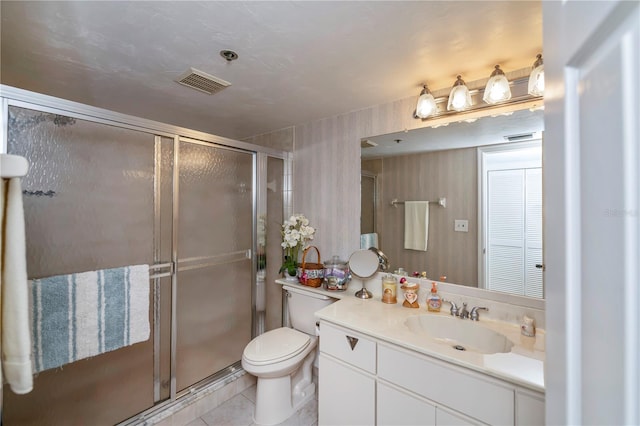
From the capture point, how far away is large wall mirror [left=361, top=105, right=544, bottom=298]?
1.36 m

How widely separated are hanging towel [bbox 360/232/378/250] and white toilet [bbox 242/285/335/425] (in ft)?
1.48

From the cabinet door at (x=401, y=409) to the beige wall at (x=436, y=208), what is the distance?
71 centimetres

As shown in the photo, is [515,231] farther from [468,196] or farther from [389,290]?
[389,290]

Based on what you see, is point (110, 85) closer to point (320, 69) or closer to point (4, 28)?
point (4, 28)

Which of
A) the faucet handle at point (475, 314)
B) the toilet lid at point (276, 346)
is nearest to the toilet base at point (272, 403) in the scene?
the toilet lid at point (276, 346)

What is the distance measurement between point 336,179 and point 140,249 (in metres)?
1.40

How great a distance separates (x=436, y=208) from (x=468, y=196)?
0.19 meters

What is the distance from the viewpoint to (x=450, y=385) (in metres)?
1.06

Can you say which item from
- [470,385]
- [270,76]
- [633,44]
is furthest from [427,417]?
[270,76]

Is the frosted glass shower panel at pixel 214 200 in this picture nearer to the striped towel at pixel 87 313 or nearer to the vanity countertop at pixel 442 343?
the striped towel at pixel 87 313

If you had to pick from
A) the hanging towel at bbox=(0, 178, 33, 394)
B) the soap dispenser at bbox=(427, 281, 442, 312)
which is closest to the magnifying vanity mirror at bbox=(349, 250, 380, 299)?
the soap dispenser at bbox=(427, 281, 442, 312)

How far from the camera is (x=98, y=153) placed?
141 cm

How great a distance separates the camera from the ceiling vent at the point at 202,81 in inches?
59.1

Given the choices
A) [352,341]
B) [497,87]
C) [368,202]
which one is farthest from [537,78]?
[352,341]
